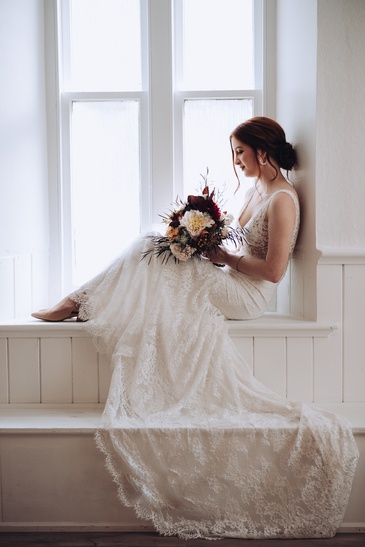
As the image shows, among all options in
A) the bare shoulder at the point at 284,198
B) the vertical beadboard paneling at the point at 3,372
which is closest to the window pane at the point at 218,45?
the bare shoulder at the point at 284,198

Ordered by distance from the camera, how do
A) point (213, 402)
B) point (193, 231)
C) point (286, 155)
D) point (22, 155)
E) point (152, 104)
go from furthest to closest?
1. point (152, 104)
2. point (22, 155)
3. point (286, 155)
4. point (193, 231)
5. point (213, 402)

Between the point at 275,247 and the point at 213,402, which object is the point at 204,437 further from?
the point at 275,247

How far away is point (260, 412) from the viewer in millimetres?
2426

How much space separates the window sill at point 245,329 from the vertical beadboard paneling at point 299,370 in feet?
0.13

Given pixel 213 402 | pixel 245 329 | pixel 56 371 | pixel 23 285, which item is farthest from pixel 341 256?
pixel 23 285

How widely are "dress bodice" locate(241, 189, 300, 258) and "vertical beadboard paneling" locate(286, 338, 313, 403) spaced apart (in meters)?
0.44

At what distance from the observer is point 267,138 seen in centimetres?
286

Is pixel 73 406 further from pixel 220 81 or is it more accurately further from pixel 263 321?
pixel 220 81

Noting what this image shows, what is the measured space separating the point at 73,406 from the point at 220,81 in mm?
1842

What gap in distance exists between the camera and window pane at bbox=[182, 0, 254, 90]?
10.9ft

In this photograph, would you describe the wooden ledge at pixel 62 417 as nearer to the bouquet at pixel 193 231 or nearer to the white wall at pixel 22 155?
the white wall at pixel 22 155

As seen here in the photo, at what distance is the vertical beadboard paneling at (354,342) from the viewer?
2654 mm

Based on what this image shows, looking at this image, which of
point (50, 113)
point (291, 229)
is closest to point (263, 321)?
point (291, 229)

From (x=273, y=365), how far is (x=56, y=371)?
92 cm
